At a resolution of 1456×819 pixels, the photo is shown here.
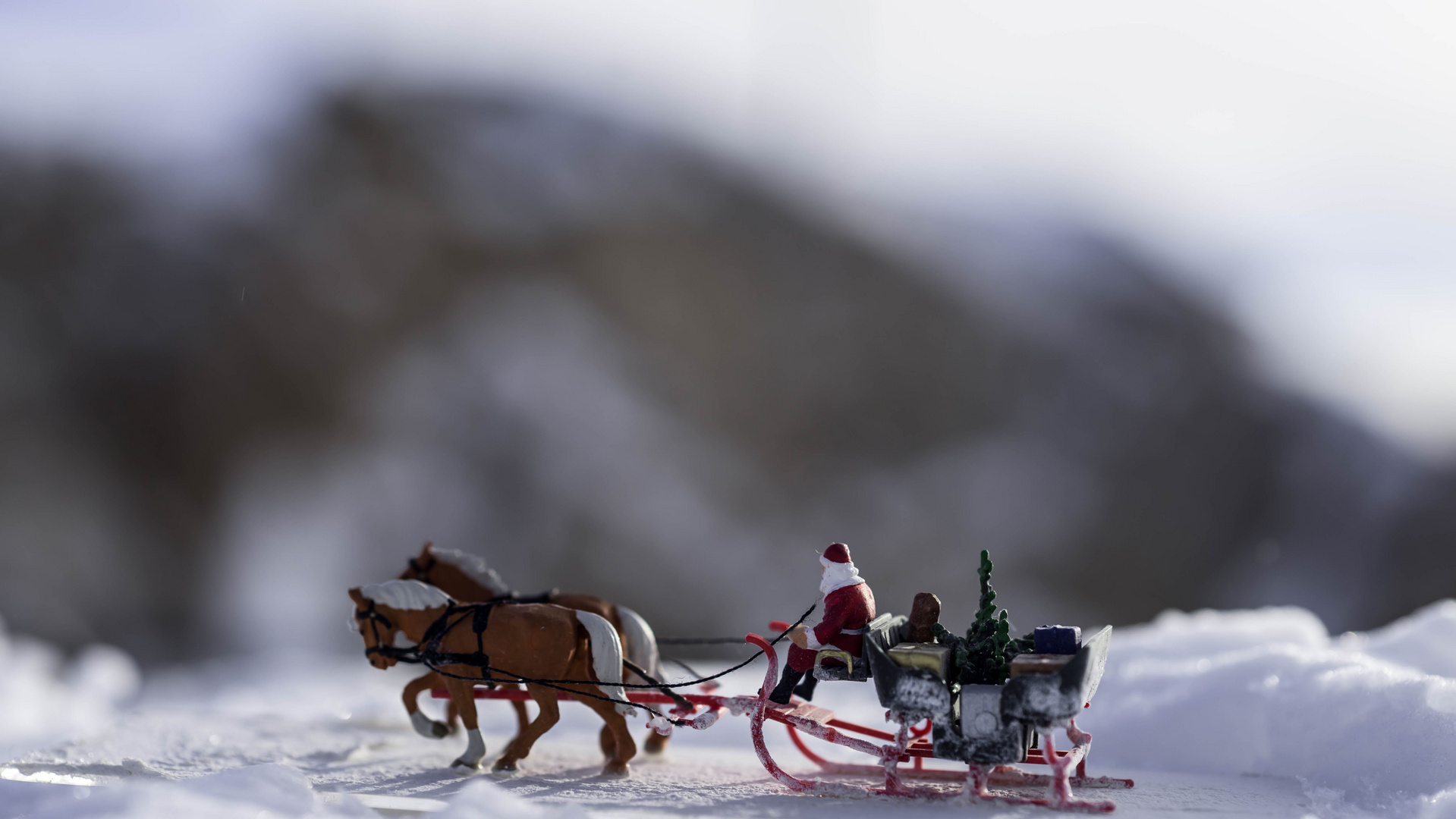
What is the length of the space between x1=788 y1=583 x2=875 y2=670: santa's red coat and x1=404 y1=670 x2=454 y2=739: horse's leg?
6.41 feet

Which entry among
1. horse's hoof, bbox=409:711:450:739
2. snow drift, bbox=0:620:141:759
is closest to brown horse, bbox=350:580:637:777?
horse's hoof, bbox=409:711:450:739

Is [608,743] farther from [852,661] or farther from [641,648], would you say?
[852,661]

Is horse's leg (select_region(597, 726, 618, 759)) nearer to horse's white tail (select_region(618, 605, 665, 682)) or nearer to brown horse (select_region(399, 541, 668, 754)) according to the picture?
brown horse (select_region(399, 541, 668, 754))

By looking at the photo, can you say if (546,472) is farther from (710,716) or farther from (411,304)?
(710,716)

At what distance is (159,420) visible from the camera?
11.6 metres

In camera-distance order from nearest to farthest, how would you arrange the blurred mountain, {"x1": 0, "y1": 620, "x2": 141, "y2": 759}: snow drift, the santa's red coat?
the santa's red coat
{"x1": 0, "y1": 620, "x2": 141, "y2": 759}: snow drift
the blurred mountain

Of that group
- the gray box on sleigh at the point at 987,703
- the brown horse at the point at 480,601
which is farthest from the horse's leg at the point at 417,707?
the gray box on sleigh at the point at 987,703

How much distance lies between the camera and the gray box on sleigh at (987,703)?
3537 millimetres

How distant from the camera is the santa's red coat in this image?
3979 mm

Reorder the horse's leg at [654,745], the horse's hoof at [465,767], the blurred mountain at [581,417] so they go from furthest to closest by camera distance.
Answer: the blurred mountain at [581,417] → the horse's leg at [654,745] → the horse's hoof at [465,767]

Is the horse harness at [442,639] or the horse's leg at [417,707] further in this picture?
the horse's leg at [417,707]

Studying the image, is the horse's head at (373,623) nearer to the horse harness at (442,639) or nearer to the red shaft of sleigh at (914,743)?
the horse harness at (442,639)

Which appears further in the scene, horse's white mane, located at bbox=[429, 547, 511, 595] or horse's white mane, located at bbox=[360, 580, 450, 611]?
horse's white mane, located at bbox=[429, 547, 511, 595]

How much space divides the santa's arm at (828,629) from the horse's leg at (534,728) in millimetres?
1285
